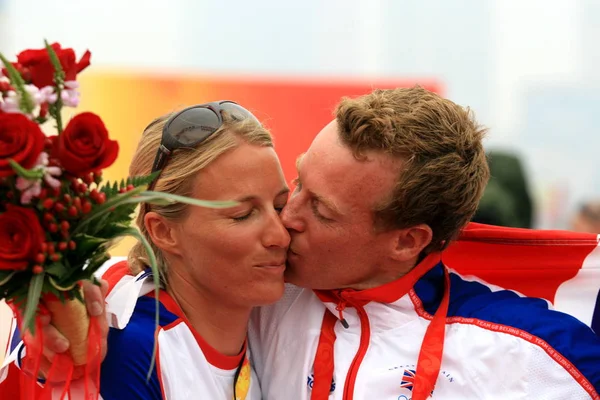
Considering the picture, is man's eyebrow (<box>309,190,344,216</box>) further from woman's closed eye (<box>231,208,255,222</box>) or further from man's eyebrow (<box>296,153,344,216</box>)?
woman's closed eye (<box>231,208,255,222</box>)

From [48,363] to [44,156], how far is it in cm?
48

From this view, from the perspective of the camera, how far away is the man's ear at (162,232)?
2.07m

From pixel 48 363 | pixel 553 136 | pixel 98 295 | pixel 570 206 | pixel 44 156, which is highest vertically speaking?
pixel 44 156

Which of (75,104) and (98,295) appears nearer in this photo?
(75,104)

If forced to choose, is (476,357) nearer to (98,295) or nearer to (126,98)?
(98,295)

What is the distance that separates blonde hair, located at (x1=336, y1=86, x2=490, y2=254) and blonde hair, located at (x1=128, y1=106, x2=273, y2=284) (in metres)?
0.27

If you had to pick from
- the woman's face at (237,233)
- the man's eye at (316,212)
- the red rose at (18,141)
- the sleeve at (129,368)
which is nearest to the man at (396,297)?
the man's eye at (316,212)

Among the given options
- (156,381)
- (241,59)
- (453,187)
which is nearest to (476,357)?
(453,187)

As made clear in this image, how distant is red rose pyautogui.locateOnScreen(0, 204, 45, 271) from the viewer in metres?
1.49

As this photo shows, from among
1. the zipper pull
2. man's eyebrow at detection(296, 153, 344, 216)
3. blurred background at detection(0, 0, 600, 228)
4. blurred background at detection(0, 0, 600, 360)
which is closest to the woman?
man's eyebrow at detection(296, 153, 344, 216)

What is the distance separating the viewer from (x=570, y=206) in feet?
24.1

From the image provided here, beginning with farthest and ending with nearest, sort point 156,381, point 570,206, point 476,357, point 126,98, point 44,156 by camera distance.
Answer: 1. point 570,206
2. point 126,98
3. point 476,357
4. point 156,381
5. point 44,156

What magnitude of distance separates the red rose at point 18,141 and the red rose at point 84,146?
0.17 feet

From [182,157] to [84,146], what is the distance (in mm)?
512
